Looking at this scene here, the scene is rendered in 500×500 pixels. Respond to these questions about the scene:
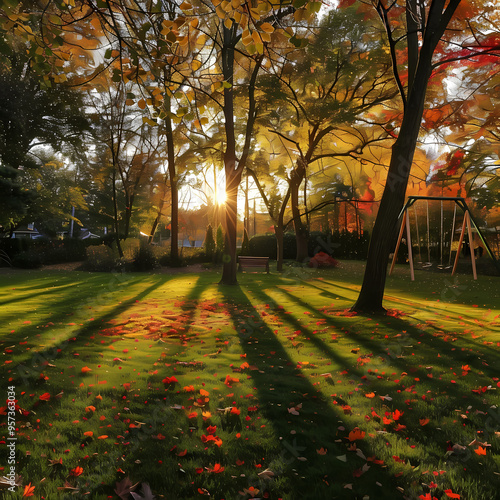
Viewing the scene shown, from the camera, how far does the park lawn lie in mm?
2822

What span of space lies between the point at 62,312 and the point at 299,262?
16775mm

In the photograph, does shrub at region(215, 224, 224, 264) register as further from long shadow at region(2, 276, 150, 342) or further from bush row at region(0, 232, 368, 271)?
long shadow at region(2, 276, 150, 342)

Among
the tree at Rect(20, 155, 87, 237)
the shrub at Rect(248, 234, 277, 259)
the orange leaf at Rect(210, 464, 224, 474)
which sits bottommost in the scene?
the orange leaf at Rect(210, 464, 224, 474)

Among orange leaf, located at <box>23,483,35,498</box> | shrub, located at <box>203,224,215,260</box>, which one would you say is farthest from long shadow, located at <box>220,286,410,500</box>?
shrub, located at <box>203,224,215,260</box>

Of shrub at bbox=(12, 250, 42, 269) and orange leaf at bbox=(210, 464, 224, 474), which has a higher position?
shrub at bbox=(12, 250, 42, 269)

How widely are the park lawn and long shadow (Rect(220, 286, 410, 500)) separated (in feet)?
0.05

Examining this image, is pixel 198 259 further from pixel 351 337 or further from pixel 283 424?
pixel 283 424

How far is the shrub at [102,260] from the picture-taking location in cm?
2136

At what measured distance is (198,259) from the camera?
2502cm

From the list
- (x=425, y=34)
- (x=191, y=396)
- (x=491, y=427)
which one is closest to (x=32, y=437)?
(x=191, y=396)

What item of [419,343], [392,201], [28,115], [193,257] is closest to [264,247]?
[193,257]

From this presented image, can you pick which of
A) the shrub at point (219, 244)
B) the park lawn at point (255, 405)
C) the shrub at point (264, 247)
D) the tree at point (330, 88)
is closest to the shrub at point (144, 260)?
the shrub at point (219, 244)

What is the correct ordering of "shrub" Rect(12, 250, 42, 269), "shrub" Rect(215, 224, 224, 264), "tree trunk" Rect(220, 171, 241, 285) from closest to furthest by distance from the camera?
1. "tree trunk" Rect(220, 171, 241, 285)
2. "shrub" Rect(12, 250, 42, 269)
3. "shrub" Rect(215, 224, 224, 264)

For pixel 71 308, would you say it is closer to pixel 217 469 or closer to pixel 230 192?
pixel 230 192
